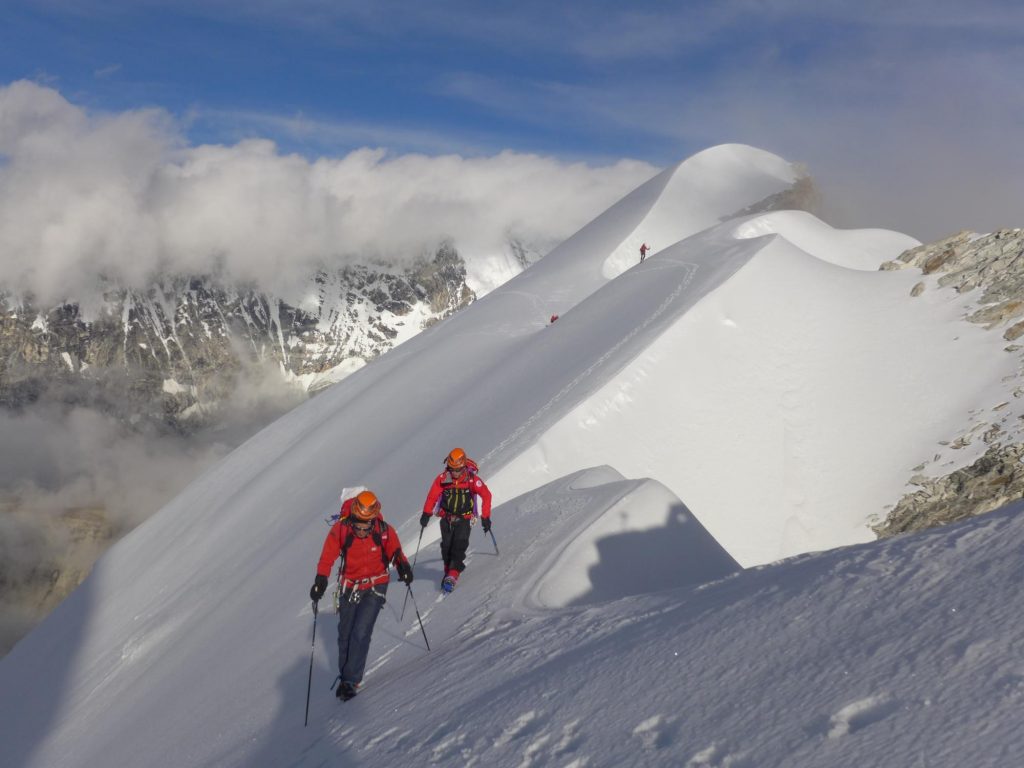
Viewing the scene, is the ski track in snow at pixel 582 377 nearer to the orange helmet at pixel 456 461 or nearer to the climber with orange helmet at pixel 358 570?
the orange helmet at pixel 456 461

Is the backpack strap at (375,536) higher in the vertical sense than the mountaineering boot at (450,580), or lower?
higher

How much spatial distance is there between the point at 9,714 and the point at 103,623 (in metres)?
3.37

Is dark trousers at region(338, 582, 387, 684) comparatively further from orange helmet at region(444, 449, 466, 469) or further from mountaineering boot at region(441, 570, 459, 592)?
orange helmet at region(444, 449, 466, 469)

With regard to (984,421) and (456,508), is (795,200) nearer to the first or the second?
(984,421)

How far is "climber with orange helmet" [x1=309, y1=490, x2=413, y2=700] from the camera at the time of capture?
7.81 meters

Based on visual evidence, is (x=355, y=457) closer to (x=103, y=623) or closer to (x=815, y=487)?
(x=103, y=623)

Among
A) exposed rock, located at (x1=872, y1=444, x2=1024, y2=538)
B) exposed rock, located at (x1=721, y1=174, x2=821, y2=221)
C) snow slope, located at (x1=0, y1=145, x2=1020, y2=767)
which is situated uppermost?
exposed rock, located at (x1=721, y1=174, x2=821, y2=221)

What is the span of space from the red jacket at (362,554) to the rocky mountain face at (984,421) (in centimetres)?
975

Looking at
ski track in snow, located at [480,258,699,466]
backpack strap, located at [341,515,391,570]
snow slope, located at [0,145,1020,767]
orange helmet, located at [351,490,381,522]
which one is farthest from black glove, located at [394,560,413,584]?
ski track in snow, located at [480,258,699,466]

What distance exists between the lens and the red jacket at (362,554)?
7844 mm

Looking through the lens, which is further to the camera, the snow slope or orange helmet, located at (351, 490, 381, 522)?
orange helmet, located at (351, 490, 381, 522)

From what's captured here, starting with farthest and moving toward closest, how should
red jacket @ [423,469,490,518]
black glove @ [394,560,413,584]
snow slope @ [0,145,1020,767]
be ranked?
red jacket @ [423,469,490,518]
black glove @ [394,560,413,584]
snow slope @ [0,145,1020,767]

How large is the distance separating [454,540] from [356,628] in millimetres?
2637

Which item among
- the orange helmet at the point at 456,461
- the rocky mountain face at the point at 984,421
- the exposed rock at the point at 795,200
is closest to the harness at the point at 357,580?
the orange helmet at the point at 456,461
